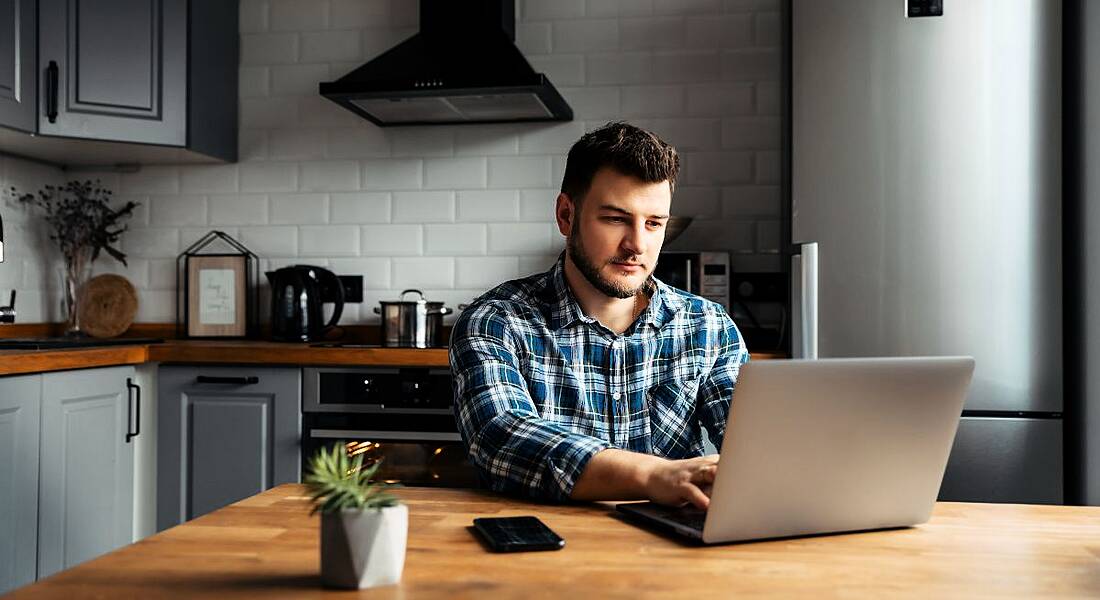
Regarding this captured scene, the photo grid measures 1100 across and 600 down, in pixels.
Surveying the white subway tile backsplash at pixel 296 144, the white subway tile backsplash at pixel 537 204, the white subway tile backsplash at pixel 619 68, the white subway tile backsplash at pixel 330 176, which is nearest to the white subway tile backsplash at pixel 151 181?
the white subway tile backsplash at pixel 296 144

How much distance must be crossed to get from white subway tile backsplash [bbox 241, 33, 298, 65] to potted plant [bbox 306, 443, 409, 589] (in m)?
2.96

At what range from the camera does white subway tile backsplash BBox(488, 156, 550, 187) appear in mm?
3402

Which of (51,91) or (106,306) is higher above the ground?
(51,91)

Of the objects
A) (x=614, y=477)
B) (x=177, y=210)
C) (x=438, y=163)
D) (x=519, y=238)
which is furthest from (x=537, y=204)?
(x=614, y=477)

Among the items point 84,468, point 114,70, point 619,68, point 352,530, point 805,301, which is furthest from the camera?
point 619,68

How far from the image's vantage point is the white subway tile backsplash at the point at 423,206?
346 cm

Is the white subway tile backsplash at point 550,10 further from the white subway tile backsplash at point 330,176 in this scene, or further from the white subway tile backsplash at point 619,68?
the white subway tile backsplash at point 330,176

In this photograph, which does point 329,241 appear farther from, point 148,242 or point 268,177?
point 148,242

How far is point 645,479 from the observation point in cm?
126

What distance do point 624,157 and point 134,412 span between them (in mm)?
1926

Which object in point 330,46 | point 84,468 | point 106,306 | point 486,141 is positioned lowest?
point 84,468

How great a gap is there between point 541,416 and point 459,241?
1.84 metres

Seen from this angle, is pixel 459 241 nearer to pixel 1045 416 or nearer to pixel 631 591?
pixel 1045 416

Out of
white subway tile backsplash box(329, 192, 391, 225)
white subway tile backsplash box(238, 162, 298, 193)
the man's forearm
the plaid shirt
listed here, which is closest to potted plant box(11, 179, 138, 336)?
white subway tile backsplash box(238, 162, 298, 193)
